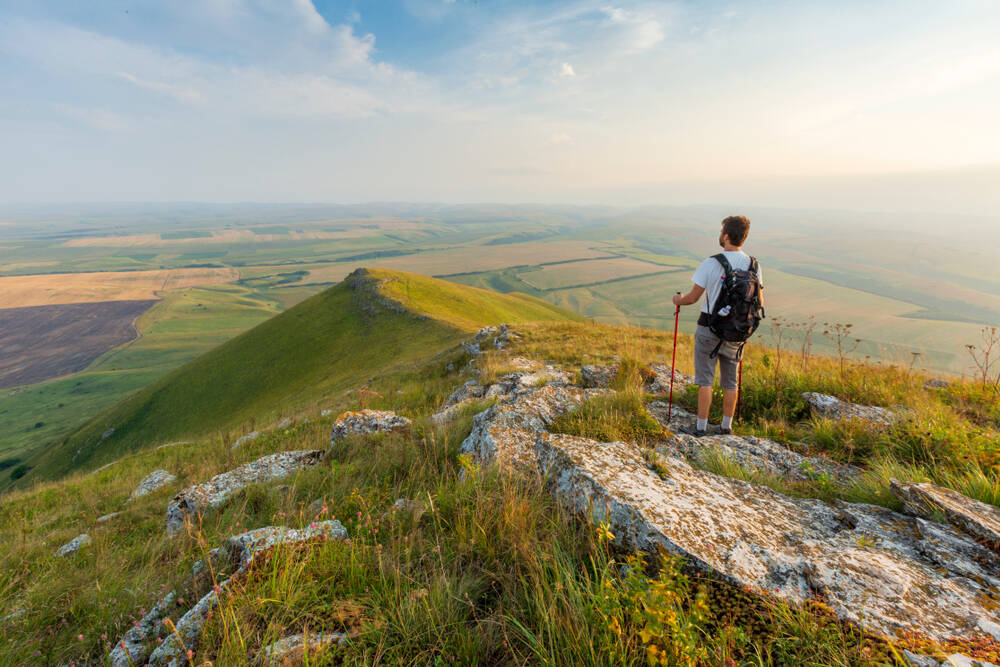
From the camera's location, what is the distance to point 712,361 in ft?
21.7

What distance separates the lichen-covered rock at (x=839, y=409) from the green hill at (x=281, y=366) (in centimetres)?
2297

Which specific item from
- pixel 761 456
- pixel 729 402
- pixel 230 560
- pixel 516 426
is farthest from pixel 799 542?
pixel 230 560

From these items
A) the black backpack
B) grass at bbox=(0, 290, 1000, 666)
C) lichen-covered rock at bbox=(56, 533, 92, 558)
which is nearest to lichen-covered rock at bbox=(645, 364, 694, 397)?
grass at bbox=(0, 290, 1000, 666)

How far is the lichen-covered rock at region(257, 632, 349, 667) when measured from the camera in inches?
94.0

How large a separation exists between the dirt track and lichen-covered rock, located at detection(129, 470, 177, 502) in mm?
148673

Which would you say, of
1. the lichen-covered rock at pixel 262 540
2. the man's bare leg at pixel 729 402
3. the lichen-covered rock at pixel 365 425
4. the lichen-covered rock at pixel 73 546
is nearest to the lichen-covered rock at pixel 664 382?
the man's bare leg at pixel 729 402

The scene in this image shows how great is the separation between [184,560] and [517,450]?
388 cm

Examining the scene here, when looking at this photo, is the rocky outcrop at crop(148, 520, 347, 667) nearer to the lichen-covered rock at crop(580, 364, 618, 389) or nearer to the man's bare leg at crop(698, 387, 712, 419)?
the man's bare leg at crop(698, 387, 712, 419)

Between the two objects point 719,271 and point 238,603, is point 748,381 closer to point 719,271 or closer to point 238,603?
point 719,271

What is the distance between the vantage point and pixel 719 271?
623cm

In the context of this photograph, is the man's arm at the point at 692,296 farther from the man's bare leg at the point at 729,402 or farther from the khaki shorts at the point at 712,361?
the man's bare leg at the point at 729,402

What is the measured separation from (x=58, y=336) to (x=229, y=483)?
208m

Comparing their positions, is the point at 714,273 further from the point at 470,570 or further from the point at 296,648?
the point at 296,648

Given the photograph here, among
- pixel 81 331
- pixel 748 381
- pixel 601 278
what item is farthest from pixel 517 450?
pixel 81 331
